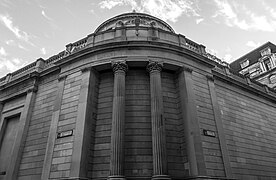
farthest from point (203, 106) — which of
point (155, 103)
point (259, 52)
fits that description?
point (259, 52)

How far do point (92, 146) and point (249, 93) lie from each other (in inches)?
703

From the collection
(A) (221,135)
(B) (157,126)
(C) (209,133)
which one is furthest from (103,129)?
(A) (221,135)

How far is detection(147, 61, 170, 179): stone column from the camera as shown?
1137cm

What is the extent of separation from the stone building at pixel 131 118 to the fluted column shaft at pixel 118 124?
65mm

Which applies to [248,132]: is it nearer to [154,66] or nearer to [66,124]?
[154,66]

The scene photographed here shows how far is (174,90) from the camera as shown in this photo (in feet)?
50.9

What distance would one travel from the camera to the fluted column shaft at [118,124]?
447 inches

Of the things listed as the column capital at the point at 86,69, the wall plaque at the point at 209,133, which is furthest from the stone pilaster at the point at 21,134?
the wall plaque at the point at 209,133

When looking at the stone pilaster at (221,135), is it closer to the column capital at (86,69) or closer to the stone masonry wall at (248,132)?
the stone masonry wall at (248,132)

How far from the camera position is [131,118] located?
1363cm

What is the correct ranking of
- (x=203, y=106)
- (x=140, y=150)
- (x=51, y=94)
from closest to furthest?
(x=140, y=150)
(x=203, y=106)
(x=51, y=94)

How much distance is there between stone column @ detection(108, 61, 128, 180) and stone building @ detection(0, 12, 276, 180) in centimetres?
6

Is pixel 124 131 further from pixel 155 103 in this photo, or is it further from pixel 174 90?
pixel 174 90

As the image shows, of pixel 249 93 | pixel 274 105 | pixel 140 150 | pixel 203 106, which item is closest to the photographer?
pixel 140 150
